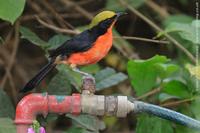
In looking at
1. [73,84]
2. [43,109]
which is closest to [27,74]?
[73,84]

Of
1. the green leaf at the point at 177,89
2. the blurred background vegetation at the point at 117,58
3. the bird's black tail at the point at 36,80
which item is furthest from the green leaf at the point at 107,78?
the bird's black tail at the point at 36,80

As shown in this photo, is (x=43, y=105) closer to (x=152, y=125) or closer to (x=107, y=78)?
(x=152, y=125)

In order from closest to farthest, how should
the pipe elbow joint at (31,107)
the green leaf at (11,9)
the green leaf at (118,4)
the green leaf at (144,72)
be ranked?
the pipe elbow joint at (31,107) → the green leaf at (11,9) → the green leaf at (144,72) → the green leaf at (118,4)

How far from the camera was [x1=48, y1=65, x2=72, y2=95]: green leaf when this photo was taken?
242 cm

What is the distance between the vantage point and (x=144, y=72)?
254cm

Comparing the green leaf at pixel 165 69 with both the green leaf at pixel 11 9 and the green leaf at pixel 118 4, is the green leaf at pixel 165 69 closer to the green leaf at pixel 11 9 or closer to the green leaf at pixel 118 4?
the green leaf at pixel 11 9

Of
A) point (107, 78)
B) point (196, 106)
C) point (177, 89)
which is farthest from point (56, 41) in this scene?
point (196, 106)

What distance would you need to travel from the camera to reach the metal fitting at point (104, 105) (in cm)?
187

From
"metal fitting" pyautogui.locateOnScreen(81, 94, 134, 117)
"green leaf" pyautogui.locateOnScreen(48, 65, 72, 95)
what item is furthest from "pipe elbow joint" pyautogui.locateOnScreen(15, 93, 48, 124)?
"green leaf" pyautogui.locateOnScreen(48, 65, 72, 95)

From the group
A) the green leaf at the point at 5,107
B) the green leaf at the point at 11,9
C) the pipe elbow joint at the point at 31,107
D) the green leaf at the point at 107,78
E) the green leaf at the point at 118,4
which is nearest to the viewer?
the pipe elbow joint at the point at 31,107

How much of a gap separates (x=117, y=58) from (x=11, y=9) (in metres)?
1.70

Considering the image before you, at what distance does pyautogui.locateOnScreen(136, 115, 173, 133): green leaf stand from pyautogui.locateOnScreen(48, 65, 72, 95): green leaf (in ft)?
1.04

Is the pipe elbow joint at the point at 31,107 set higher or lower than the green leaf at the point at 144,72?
lower

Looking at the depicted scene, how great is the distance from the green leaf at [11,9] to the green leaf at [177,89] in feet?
2.52
